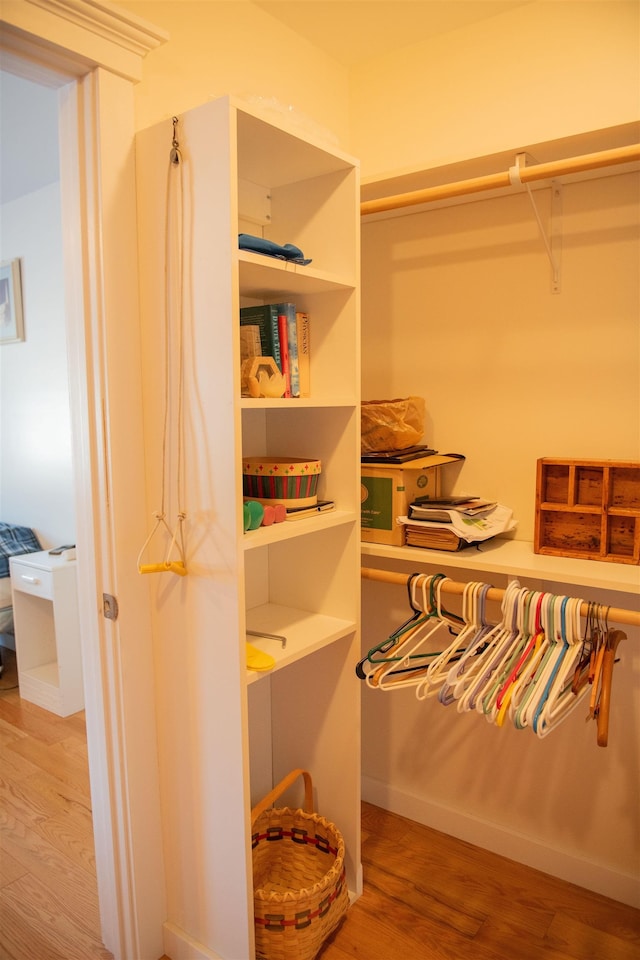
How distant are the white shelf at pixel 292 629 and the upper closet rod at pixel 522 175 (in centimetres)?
110

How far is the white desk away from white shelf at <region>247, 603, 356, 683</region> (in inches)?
62.1

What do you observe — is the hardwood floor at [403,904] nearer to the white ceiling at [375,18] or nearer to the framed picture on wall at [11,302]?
the white ceiling at [375,18]

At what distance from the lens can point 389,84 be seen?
77.3 inches

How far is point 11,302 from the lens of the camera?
12.0 feet

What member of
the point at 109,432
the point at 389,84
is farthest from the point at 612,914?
the point at 389,84

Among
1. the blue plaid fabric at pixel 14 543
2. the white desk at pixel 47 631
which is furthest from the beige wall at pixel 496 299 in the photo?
the blue plaid fabric at pixel 14 543

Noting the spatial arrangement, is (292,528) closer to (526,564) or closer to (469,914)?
(526,564)

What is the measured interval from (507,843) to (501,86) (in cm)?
221

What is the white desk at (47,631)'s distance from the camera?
2.99 m

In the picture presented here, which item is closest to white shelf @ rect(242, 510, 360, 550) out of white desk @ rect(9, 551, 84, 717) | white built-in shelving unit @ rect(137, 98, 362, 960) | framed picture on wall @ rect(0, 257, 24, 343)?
white built-in shelving unit @ rect(137, 98, 362, 960)

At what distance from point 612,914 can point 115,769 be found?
54.5 inches

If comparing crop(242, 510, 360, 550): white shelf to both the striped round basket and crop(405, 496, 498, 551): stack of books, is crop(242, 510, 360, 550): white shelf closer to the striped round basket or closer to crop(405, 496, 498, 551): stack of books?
the striped round basket

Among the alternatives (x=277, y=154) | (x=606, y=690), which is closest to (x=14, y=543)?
(x=277, y=154)

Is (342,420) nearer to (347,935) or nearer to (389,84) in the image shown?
(389,84)
